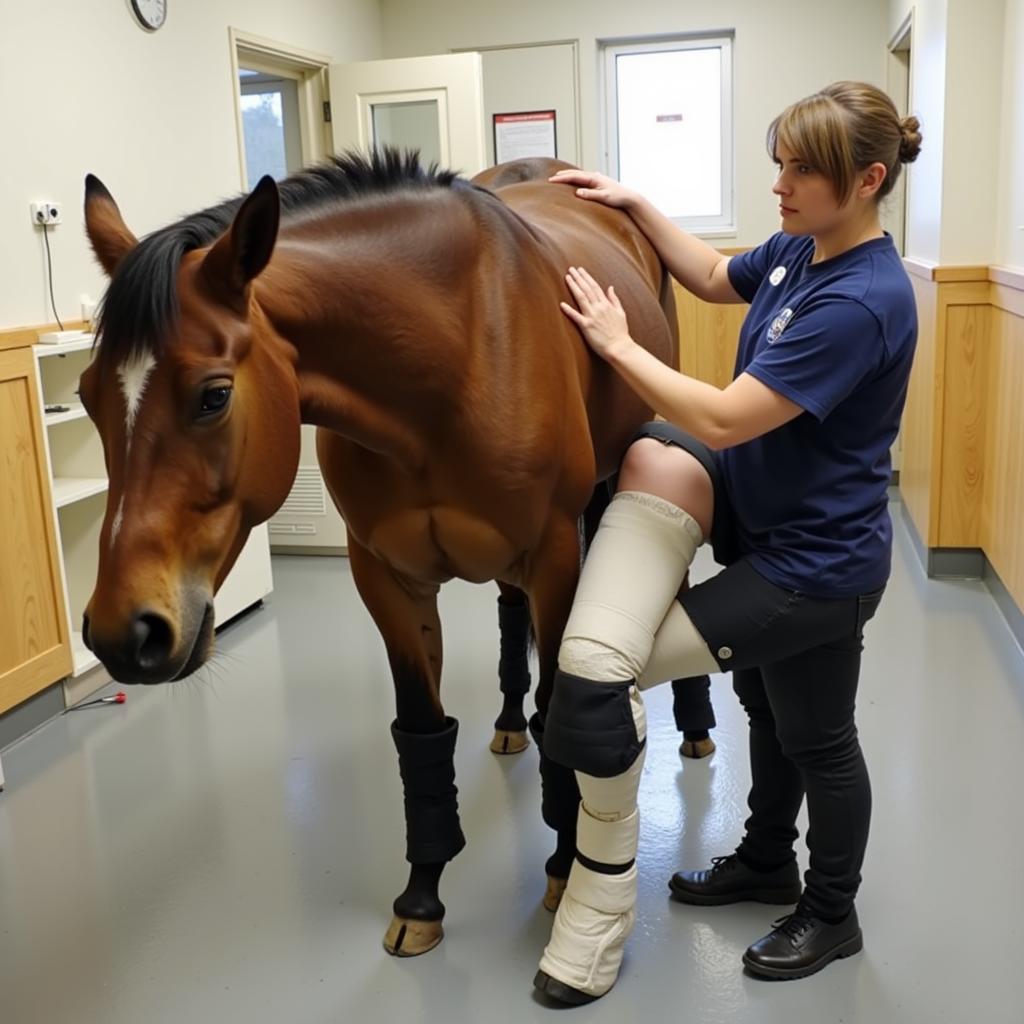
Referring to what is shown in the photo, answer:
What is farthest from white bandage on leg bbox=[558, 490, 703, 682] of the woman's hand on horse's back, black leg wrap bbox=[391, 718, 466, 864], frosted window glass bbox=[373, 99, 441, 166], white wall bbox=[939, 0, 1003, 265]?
frosted window glass bbox=[373, 99, 441, 166]

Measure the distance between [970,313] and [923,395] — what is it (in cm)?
55

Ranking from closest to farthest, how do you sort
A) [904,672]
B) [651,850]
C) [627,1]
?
[651,850]
[904,672]
[627,1]

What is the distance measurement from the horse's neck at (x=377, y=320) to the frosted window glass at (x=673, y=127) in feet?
15.0

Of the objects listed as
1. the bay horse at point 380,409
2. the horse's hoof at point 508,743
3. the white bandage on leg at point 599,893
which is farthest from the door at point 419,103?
the white bandage on leg at point 599,893

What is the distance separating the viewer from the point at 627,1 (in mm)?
5637

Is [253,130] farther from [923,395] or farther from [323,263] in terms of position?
[323,263]

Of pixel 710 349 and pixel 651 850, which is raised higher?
pixel 710 349

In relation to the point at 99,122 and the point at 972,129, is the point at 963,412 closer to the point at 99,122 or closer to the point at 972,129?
the point at 972,129

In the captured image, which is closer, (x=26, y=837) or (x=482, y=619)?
(x=26, y=837)

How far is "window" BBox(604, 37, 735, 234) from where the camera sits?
5797mm

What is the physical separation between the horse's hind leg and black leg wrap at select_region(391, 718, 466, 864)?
30.0 inches

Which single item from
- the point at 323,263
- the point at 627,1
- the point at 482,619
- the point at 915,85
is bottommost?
the point at 482,619

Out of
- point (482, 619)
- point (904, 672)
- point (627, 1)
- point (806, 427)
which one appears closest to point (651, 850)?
point (806, 427)

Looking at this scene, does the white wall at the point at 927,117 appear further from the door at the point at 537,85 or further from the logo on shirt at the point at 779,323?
the logo on shirt at the point at 779,323
